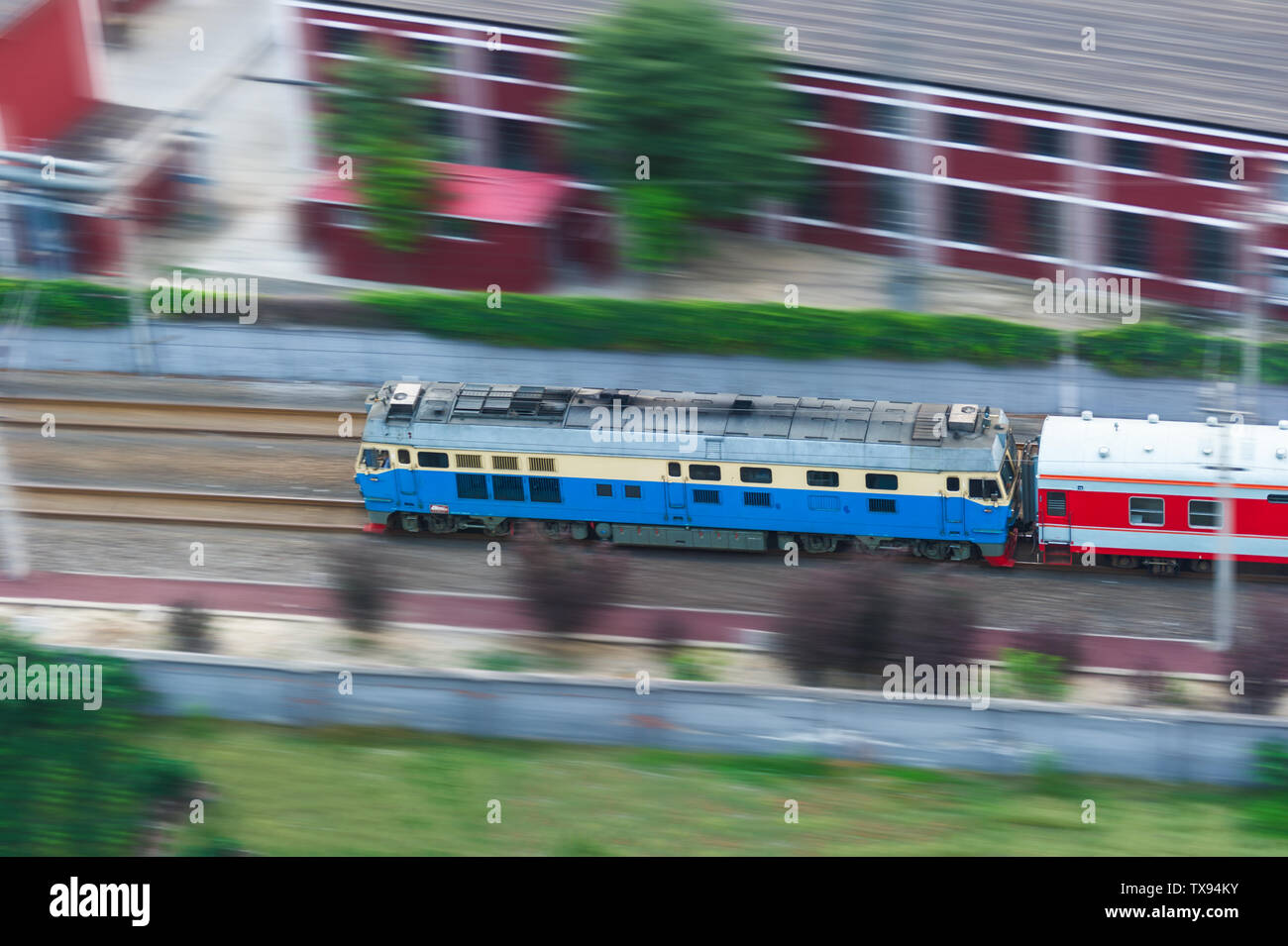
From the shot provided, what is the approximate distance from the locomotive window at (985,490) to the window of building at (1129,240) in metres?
11.2

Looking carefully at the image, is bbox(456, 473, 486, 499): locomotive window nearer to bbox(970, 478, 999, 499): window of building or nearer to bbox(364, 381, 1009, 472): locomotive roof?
bbox(364, 381, 1009, 472): locomotive roof

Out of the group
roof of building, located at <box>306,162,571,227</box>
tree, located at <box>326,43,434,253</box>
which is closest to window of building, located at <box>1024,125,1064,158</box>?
roof of building, located at <box>306,162,571,227</box>

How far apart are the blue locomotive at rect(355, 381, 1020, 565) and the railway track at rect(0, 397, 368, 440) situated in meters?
4.19

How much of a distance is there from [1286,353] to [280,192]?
98.7 feet

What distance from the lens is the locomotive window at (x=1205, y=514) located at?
117 feet

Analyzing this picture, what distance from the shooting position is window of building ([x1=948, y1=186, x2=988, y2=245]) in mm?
45844

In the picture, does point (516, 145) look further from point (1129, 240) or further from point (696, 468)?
point (1129, 240)

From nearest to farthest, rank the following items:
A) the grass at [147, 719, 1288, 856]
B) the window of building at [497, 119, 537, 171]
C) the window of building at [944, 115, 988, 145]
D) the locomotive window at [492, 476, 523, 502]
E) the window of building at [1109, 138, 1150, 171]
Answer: the grass at [147, 719, 1288, 856]
the locomotive window at [492, 476, 523, 502]
the window of building at [1109, 138, 1150, 171]
the window of building at [944, 115, 988, 145]
the window of building at [497, 119, 537, 171]

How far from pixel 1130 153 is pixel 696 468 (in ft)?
49.8

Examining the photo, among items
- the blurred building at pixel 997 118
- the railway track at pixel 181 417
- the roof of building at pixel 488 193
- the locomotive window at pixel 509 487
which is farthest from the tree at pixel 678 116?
the locomotive window at pixel 509 487

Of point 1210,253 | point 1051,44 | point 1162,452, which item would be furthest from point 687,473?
point 1051,44

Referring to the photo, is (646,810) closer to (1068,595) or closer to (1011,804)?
(1011,804)

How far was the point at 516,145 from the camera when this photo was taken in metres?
50.0

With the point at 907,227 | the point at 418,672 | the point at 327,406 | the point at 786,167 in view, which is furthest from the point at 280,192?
the point at 418,672
